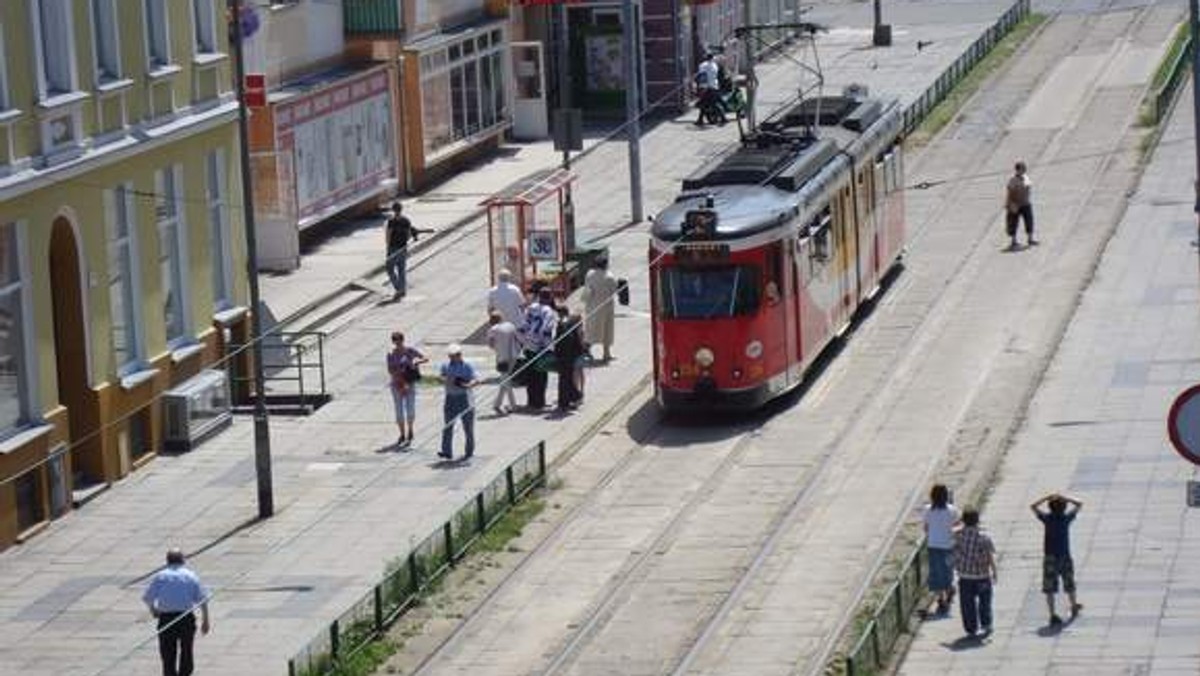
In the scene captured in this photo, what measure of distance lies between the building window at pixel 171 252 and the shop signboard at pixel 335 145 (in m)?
10.5

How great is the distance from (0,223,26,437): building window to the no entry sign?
17578mm

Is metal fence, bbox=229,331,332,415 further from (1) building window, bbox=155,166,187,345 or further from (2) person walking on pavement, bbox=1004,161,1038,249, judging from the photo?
(2) person walking on pavement, bbox=1004,161,1038,249

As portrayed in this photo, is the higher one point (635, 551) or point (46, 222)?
point (46, 222)

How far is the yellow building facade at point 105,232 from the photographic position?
38500 mm

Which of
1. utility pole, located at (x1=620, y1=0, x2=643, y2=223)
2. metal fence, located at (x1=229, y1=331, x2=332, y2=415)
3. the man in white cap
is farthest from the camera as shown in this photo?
utility pole, located at (x1=620, y1=0, x2=643, y2=223)

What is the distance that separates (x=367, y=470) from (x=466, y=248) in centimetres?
1649

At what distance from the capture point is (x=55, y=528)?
3869cm

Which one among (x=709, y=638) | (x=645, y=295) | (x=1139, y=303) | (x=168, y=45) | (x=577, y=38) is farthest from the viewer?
(x=577, y=38)

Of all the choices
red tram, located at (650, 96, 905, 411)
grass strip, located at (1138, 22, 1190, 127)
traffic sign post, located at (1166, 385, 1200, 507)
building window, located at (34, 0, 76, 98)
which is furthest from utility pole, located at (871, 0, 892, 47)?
traffic sign post, located at (1166, 385, 1200, 507)

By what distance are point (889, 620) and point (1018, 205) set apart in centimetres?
2433

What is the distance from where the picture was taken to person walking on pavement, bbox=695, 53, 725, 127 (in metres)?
71.6

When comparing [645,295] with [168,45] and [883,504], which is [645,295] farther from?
[883,504]

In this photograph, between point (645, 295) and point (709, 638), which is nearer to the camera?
point (709, 638)

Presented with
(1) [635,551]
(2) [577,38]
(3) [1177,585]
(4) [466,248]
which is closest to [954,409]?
(1) [635,551]
